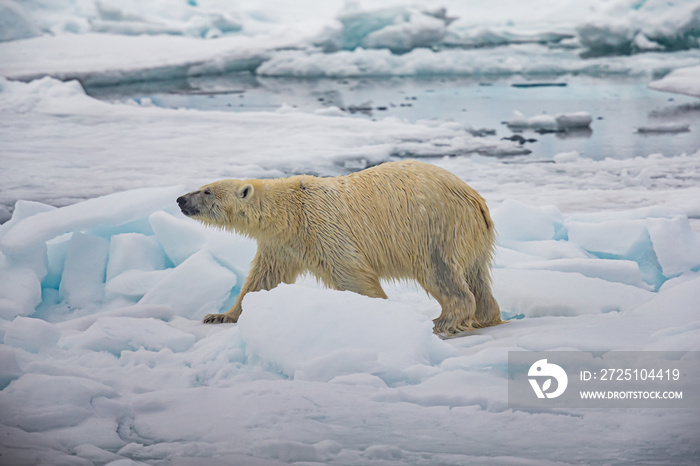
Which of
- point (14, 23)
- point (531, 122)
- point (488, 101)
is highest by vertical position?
point (14, 23)

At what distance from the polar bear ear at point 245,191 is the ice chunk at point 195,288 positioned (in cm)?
67

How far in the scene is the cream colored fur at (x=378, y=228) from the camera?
11.8ft

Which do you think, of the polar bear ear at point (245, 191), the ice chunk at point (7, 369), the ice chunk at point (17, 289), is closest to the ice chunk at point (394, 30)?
the polar bear ear at point (245, 191)

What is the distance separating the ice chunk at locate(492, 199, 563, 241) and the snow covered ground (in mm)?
16

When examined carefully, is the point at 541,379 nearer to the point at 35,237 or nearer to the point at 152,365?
the point at 152,365

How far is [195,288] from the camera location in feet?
13.3

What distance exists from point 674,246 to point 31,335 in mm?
3718

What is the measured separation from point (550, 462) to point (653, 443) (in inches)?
15.7

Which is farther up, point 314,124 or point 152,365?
point 314,124

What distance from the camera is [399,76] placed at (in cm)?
695

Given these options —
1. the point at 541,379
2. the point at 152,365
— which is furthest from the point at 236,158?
the point at 541,379

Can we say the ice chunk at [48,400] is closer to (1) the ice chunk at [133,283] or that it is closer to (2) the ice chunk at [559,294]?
(1) the ice chunk at [133,283]

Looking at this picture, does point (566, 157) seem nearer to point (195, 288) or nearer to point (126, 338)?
point (195, 288)

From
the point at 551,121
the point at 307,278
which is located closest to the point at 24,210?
the point at 307,278
